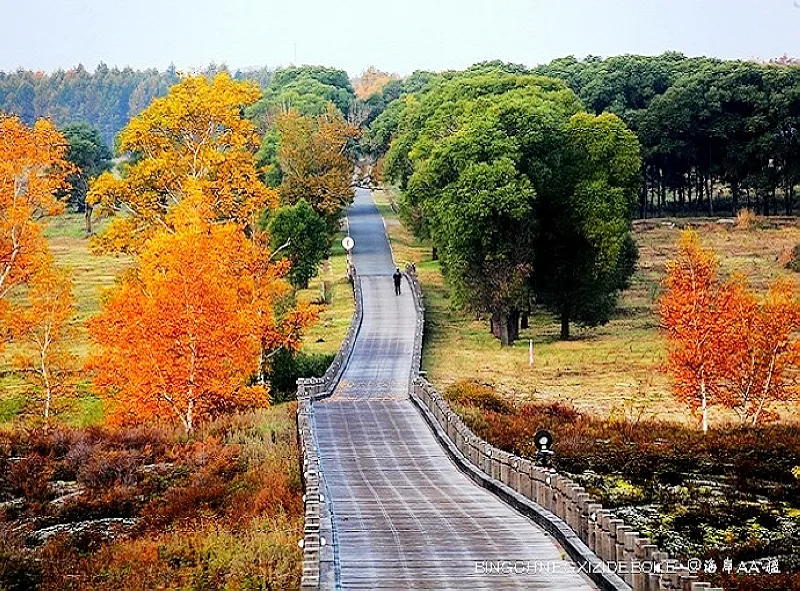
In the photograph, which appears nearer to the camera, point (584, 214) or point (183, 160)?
point (183, 160)

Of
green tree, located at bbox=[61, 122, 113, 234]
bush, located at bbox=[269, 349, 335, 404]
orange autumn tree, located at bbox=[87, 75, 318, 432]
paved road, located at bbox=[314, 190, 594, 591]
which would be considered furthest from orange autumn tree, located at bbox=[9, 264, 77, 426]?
green tree, located at bbox=[61, 122, 113, 234]

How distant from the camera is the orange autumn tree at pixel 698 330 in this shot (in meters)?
38.5

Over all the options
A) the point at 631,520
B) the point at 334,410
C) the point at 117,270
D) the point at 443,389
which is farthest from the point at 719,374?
the point at 117,270

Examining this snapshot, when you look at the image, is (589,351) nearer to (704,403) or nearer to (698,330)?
(698,330)

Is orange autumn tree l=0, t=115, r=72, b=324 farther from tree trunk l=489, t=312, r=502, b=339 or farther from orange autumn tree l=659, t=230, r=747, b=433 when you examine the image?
tree trunk l=489, t=312, r=502, b=339

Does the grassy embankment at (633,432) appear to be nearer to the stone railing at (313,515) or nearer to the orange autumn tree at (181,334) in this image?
the stone railing at (313,515)

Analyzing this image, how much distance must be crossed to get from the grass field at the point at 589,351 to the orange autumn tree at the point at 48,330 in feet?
49.0

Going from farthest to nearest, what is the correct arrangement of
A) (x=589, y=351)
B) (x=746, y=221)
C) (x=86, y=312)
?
(x=746, y=221)
(x=86, y=312)
(x=589, y=351)

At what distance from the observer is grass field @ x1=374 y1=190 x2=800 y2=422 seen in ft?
145

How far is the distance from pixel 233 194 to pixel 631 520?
77.7 ft

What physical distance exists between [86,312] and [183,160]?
30.3 meters

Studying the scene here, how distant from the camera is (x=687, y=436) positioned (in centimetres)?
3525

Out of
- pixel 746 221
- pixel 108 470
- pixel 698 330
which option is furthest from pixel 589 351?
pixel 746 221

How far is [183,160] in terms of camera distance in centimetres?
4169
